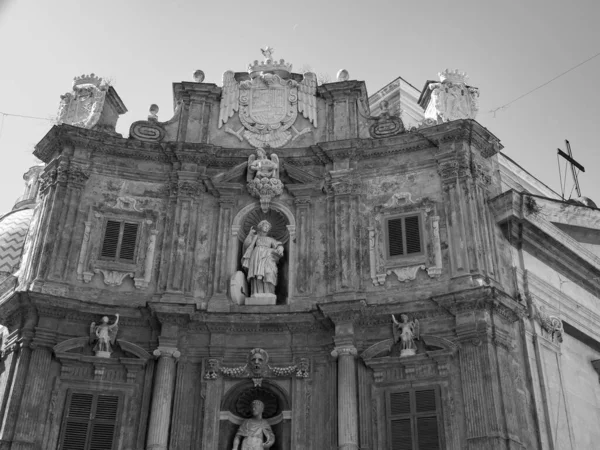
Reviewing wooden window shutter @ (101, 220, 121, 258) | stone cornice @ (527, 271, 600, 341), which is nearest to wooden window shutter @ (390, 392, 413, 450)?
stone cornice @ (527, 271, 600, 341)

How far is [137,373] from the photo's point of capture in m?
16.3

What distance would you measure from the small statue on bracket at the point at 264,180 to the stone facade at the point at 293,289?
0.16ft

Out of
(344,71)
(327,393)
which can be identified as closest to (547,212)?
(344,71)

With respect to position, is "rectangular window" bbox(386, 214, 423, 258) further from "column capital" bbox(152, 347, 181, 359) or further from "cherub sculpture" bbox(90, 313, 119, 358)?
"cherub sculpture" bbox(90, 313, 119, 358)

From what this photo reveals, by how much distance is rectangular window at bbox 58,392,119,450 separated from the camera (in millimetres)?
15477

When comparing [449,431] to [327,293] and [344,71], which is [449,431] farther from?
[344,71]

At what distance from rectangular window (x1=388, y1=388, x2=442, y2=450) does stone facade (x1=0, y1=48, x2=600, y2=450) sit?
4 cm

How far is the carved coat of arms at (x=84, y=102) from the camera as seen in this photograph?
63.1 feet

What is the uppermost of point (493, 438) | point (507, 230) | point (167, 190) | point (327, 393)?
point (167, 190)

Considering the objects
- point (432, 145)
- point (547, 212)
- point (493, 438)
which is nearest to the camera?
point (493, 438)

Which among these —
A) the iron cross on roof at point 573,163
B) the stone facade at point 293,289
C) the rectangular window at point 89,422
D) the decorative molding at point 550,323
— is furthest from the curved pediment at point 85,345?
the iron cross on roof at point 573,163

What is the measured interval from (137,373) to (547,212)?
34.7 feet

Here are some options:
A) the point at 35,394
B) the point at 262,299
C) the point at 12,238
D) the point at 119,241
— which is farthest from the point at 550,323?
the point at 12,238

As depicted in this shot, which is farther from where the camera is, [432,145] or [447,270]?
[432,145]
